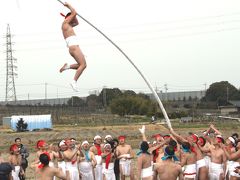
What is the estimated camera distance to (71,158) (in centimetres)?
1564

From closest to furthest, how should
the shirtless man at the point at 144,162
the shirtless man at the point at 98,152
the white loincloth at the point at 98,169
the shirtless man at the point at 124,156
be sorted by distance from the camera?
the shirtless man at the point at 144,162 < the shirtless man at the point at 98,152 < the shirtless man at the point at 124,156 < the white loincloth at the point at 98,169

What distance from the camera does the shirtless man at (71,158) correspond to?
613 inches

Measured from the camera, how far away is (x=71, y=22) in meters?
9.38

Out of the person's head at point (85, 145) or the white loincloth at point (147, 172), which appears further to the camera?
the person's head at point (85, 145)

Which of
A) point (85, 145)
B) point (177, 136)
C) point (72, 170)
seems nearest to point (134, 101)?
point (85, 145)

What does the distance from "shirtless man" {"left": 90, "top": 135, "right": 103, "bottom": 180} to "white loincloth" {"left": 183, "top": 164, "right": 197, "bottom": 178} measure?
13.4 ft

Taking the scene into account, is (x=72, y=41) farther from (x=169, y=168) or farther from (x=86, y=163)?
(x=86, y=163)

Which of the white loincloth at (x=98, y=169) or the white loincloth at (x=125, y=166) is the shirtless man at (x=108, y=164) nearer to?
the white loincloth at (x=98, y=169)

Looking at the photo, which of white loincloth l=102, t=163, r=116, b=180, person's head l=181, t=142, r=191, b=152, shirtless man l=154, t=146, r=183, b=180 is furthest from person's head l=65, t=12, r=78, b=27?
white loincloth l=102, t=163, r=116, b=180

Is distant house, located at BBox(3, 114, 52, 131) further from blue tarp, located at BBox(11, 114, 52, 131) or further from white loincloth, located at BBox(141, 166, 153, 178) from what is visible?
white loincloth, located at BBox(141, 166, 153, 178)

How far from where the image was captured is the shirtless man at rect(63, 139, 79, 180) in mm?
15578

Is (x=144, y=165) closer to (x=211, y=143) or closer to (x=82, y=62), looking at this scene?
(x=211, y=143)

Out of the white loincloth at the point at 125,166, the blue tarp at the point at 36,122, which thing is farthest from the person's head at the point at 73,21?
the blue tarp at the point at 36,122

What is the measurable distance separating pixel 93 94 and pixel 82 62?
3039 inches
